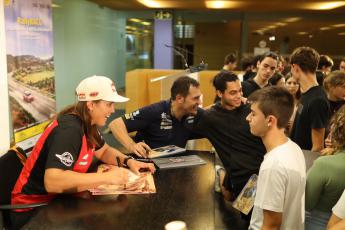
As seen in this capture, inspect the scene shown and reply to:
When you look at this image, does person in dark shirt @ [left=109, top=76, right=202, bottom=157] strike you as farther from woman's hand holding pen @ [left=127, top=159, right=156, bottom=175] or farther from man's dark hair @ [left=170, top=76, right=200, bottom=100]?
woman's hand holding pen @ [left=127, top=159, right=156, bottom=175]

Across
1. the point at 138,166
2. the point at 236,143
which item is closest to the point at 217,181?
the point at 236,143

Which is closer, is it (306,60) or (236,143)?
(236,143)

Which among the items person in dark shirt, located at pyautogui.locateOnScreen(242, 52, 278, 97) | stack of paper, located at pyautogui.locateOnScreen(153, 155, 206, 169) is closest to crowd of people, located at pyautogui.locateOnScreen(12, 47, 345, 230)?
stack of paper, located at pyautogui.locateOnScreen(153, 155, 206, 169)

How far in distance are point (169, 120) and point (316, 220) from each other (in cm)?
124

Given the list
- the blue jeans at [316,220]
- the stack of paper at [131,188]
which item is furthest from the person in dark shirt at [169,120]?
the blue jeans at [316,220]

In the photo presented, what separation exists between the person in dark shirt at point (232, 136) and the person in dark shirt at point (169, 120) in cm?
18

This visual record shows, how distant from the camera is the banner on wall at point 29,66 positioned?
2.37 meters

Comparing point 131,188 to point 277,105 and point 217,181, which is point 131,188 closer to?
point 217,181

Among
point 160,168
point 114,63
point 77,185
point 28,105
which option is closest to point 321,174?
point 160,168

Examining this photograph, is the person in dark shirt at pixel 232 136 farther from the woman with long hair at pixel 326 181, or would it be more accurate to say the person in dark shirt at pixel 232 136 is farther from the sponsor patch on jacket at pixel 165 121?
the woman with long hair at pixel 326 181

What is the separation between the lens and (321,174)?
4.66ft

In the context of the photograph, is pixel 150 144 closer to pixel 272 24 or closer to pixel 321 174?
pixel 321 174

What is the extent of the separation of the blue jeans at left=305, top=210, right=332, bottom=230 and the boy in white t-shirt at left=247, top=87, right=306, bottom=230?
0.11 metres

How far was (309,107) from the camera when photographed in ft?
7.97
